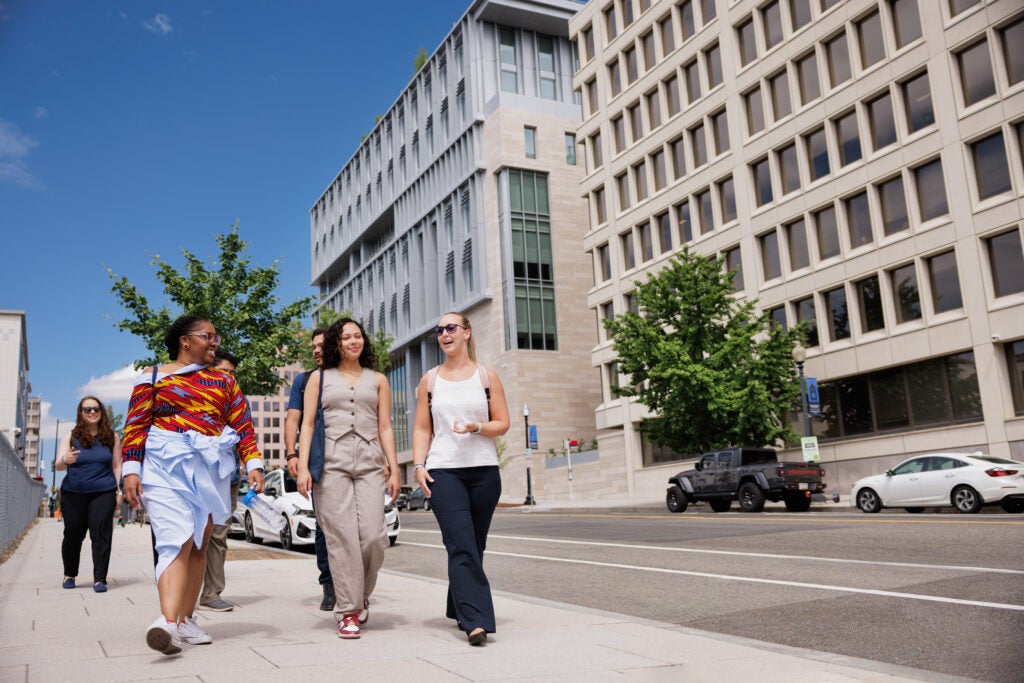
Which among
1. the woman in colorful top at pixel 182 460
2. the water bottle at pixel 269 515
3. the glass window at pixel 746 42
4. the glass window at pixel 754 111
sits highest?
the glass window at pixel 746 42

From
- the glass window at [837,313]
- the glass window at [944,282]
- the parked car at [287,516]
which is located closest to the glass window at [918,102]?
the glass window at [944,282]

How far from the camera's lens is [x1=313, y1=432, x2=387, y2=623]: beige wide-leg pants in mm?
5613

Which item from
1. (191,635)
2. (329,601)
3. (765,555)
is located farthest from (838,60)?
(191,635)

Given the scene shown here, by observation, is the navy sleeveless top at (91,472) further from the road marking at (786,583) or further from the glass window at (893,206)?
the glass window at (893,206)

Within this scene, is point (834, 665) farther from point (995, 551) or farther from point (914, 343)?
point (914, 343)

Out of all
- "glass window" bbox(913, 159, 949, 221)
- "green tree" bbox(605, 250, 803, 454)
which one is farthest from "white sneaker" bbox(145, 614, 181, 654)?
"glass window" bbox(913, 159, 949, 221)

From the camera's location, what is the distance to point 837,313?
3106 cm

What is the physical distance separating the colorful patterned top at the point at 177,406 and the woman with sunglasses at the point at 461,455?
1.12 metres

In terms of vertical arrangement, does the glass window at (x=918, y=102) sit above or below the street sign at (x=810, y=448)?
above

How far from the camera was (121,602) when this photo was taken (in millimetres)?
7828

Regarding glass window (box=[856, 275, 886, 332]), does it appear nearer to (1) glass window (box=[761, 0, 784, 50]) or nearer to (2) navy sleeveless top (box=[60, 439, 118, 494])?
(1) glass window (box=[761, 0, 784, 50])

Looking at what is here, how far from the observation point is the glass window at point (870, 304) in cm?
2941

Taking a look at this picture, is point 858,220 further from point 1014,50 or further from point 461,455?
point 461,455

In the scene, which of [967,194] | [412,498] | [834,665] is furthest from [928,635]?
[412,498]
